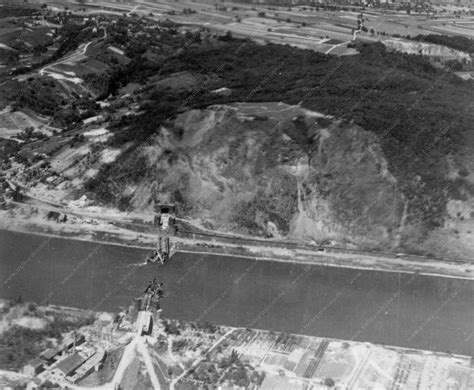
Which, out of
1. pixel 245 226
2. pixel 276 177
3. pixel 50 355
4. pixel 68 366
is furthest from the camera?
pixel 276 177

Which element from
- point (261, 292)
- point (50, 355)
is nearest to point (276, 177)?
point (261, 292)

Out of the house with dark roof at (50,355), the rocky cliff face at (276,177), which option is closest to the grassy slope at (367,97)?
the rocky cliff face at (276,177)

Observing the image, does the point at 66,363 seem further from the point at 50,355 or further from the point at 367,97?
the point at 367,97

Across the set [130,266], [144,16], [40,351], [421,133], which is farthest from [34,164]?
[144,16]

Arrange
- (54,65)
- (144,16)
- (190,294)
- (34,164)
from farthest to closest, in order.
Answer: (144,16) < (54,65) < (34,164) < (190,294)

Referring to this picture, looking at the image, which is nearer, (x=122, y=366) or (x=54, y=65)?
(x=122, y=366)

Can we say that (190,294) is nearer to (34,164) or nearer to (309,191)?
(309,191)

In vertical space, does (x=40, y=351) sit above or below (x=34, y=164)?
below
